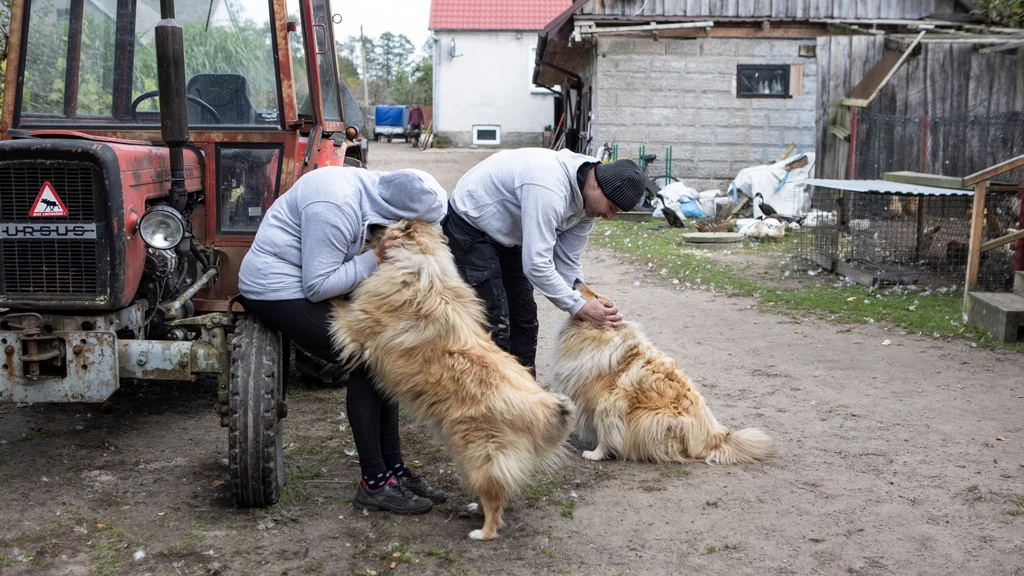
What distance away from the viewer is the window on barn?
1659 centimetres

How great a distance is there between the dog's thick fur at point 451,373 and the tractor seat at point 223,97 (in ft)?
6.56

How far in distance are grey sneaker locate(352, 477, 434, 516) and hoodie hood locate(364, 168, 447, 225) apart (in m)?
1.14

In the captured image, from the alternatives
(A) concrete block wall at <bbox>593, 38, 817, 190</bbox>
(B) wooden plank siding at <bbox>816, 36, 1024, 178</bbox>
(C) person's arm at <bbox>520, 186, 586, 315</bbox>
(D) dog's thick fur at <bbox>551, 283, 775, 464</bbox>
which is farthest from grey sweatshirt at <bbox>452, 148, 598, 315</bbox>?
(A) concrete block wall at <bbox>593, 38, 817, 190</bbox>

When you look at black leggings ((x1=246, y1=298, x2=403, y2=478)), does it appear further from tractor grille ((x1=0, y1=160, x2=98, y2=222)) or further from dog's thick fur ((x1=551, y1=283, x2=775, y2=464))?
dog's thick fur ((x1=551, y1=283, x2=775, y2=464))

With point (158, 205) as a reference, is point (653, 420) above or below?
below

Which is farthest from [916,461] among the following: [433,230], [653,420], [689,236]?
[689,236]

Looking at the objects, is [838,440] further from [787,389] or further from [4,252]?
[4,252]

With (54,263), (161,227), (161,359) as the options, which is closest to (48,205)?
(54,263)

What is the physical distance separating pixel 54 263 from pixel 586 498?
263 centimetres

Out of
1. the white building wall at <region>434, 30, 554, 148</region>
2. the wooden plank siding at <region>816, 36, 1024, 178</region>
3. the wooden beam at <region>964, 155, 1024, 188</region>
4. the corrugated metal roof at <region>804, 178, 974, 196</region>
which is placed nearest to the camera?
the wooden beam at <region>964, 155, 1024, 188</region>

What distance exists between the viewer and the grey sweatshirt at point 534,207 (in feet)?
13.9

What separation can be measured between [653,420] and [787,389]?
1.89 m

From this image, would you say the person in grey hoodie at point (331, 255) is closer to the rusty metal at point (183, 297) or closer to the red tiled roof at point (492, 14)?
the rusty metal at point (183, 297)

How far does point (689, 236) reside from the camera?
1289 centimetres
